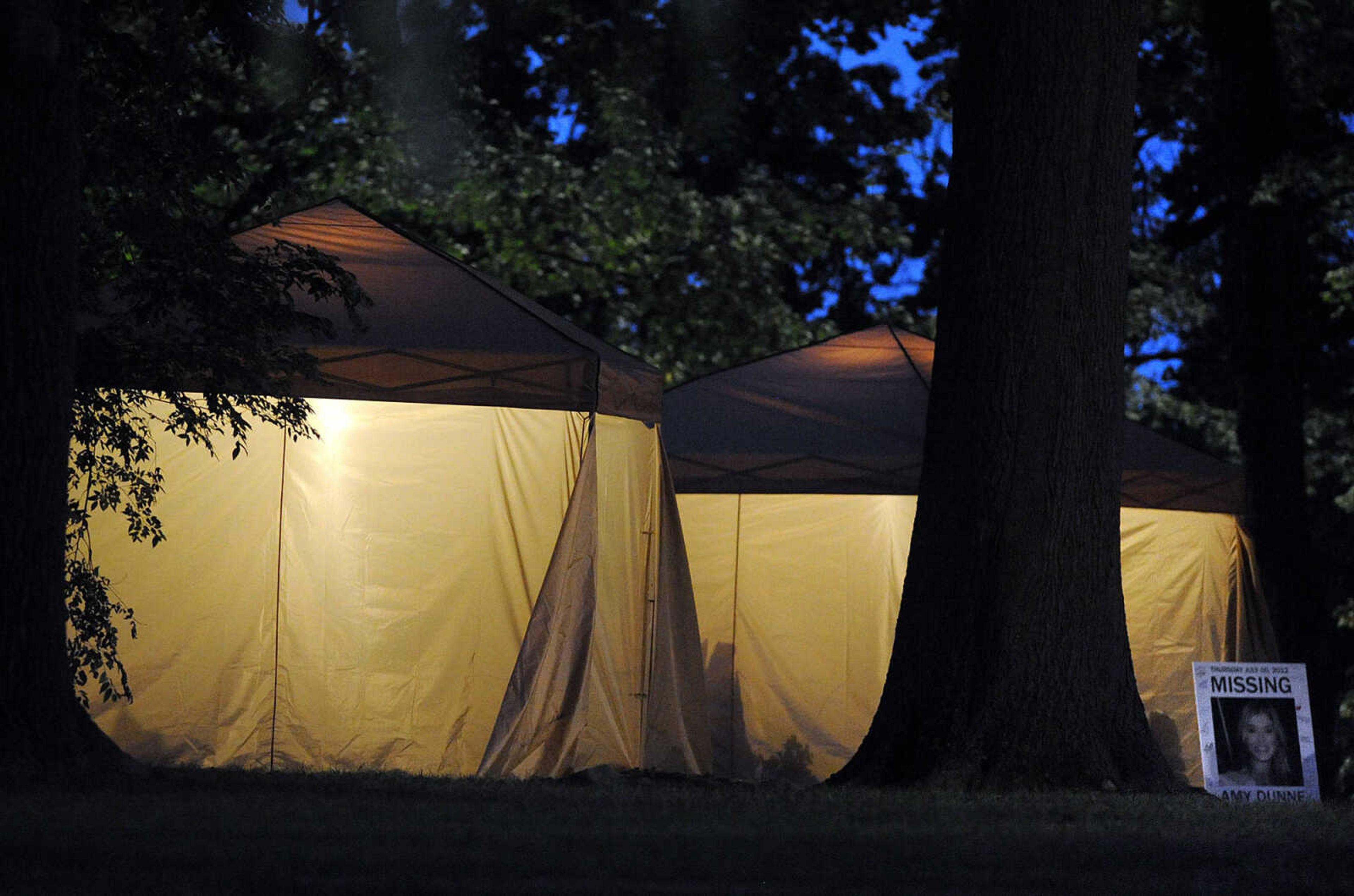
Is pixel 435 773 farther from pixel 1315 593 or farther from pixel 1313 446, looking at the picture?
pixel 1313 446

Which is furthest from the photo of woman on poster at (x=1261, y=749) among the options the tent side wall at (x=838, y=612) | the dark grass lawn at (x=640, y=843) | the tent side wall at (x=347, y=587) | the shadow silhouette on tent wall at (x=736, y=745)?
the shadow silhouette on tent wall at (x=736, y=745)

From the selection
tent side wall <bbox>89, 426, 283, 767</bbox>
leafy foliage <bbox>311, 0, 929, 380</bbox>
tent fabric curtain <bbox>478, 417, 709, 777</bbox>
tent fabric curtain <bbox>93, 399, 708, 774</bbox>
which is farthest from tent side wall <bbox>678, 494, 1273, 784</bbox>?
leafy foliage <bbox>311, 0, 929, 380</bbox>

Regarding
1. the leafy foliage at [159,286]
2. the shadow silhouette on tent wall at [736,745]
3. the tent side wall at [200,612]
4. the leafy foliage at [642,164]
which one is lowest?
the shadow silhouette on tent wall at [736,745]

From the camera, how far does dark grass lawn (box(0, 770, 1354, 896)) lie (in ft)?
12.3

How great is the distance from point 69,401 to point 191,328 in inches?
80.5

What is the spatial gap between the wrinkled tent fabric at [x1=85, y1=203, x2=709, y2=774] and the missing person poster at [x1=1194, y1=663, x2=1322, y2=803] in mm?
2466

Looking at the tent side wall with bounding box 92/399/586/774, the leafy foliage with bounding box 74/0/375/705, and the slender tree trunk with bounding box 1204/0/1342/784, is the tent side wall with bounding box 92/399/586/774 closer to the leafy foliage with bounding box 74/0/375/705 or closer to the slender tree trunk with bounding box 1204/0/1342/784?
the leafy foliage with bounding box 74/0/375/705

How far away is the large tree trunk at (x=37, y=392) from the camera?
562 cm

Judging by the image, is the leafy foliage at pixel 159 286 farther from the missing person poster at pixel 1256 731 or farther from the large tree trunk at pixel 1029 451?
the missing person poster at pixel 1256 731

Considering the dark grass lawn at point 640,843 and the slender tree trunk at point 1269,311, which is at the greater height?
the slender tree trunk at point 1269,311

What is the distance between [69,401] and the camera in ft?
19.3

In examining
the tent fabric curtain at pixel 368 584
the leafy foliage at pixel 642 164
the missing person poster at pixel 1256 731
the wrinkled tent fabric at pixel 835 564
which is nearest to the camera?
the missing person poster at pixel 1256 731

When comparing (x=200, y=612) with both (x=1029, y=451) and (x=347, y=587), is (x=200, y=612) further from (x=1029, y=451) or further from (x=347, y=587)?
(x=1029, y=451)

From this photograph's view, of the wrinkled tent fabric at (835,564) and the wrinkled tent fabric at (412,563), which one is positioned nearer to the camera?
the wrinkled tent fabric at (412,563)
